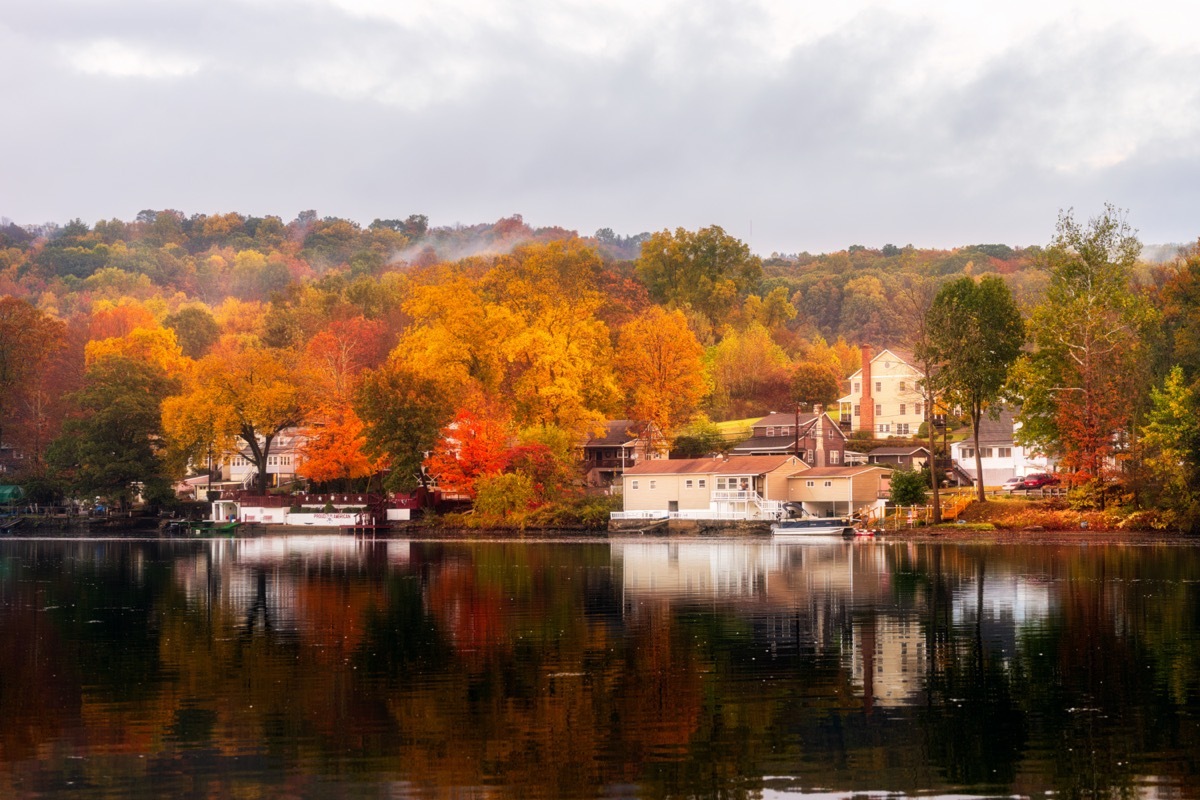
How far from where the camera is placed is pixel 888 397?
113m

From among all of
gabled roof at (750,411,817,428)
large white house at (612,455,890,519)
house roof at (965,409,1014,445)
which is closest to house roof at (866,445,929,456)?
house roof at (965,409,1014,445)

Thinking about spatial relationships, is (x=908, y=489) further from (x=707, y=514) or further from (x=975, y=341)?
(x=707, y=514)

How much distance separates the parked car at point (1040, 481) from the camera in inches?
3375

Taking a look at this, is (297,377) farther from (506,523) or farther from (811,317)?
(811,317)

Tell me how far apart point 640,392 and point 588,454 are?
250 inches

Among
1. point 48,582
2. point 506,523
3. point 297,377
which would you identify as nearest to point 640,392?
point 506,523

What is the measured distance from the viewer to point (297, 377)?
106 metres

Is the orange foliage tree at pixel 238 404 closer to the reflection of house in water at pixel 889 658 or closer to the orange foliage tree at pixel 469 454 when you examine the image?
the orange foliage tree at pixel 469 454

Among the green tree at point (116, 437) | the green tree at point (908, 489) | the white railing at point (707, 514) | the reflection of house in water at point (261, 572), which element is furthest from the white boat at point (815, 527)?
the green tree at point (116, 437)

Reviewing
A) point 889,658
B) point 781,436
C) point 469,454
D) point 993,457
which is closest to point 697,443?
point 781,436

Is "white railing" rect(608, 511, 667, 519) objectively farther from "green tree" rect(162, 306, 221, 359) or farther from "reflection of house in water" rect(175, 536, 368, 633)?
"green tree" rect(162, 306, 221, 359)

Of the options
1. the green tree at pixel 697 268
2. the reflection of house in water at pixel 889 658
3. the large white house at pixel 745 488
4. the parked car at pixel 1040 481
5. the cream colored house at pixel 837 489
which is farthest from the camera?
the green tree at pixel 697 268

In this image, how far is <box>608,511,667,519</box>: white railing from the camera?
90.4 meters

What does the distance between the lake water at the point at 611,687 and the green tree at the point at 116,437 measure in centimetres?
5283
